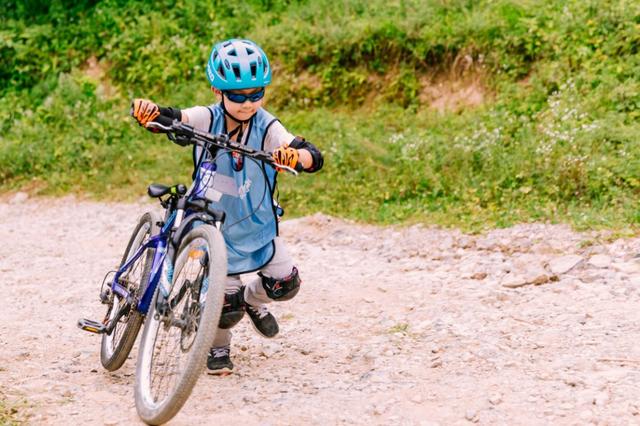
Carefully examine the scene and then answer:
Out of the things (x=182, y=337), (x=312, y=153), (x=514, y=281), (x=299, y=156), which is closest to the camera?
(x=182, y=337)

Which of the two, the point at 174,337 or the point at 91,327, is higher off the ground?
the point at 174,337

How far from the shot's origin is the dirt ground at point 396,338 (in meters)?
4.30

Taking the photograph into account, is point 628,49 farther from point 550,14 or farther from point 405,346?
point 405,346

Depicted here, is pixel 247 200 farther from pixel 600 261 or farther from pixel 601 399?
pixel 600 261

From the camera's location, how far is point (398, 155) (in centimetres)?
994

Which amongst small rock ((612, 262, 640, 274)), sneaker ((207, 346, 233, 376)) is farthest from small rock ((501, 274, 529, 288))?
sneaker ((207, 346, 233, 376))

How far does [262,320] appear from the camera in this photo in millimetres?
5277

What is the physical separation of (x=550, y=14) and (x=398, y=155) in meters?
2.73

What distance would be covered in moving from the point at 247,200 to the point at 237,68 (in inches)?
29.4

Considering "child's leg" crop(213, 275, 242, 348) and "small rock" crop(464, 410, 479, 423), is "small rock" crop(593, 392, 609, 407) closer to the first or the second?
"small rock" crop(464, 410, 479, 423)

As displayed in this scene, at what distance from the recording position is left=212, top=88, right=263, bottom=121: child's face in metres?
4.69

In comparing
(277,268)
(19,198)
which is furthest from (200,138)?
(19,198)

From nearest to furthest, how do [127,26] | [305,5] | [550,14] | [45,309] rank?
[45,309] < [550,14] < [305,5] < [127,26]

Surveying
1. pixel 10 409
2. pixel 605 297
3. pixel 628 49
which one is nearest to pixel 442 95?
pixel 628 49
